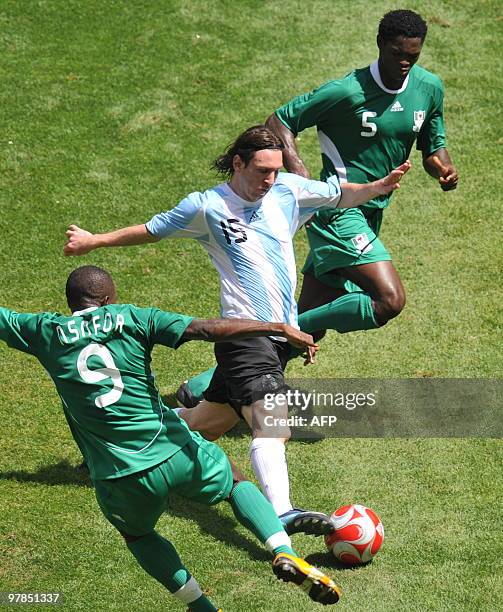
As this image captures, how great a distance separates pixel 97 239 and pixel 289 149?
78.5 inches

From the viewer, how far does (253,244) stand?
766cm

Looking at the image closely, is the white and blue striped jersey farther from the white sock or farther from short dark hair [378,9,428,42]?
short dark hair [378,9,428,42]

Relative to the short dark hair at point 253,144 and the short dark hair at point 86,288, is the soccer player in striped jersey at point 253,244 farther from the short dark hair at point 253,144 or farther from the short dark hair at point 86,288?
the short dark hair at point 86,288

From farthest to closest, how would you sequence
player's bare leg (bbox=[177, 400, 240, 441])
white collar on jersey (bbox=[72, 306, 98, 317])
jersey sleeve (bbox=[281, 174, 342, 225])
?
player's bare leg (bbox=[177, 400, 240, 441]), jersey sleeve (bbox=[281, 174, 342, 225]), white collar on jersey (bbox=[72, 306, 98, 317])

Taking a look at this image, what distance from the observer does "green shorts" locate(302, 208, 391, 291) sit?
8.84 metres

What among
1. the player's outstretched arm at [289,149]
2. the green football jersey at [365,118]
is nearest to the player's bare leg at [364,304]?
the green football jersey at [365,118]

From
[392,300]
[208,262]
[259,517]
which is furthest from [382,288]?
[259,517]

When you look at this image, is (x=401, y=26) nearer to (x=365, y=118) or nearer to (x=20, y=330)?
(x=365, y=118)

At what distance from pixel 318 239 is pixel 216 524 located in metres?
2.41

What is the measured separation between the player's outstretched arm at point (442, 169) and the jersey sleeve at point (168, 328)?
3.28m

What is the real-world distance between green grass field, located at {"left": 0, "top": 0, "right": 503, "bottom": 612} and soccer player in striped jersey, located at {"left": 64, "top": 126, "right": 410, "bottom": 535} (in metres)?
0.98

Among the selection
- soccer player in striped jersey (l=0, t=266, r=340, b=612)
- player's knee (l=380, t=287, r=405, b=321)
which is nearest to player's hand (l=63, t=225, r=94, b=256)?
soccer player in striped jersey (l=0, t=266, r=340, b=612)

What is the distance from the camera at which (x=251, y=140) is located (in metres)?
7.54

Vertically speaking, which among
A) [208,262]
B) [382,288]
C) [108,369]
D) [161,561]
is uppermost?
[108,369]
